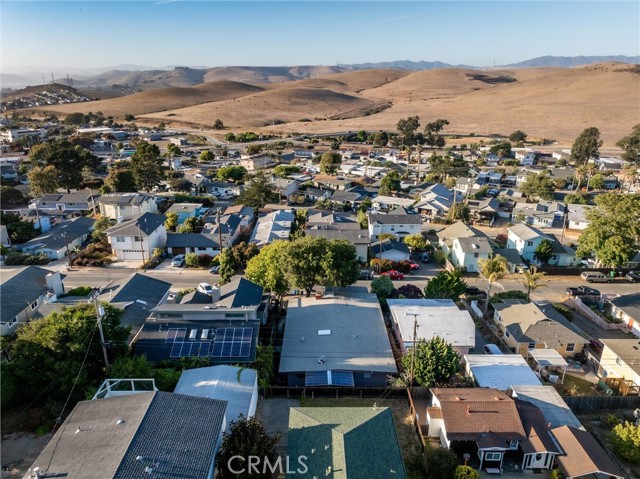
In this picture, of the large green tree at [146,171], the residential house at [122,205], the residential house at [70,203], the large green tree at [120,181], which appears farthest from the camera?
the large green tree at [146,171]

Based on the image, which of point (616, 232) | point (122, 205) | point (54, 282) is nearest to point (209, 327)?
point (54, 282)

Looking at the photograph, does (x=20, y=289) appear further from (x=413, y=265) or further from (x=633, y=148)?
(x=633, y=148)

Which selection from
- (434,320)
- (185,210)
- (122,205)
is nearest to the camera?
(434,320)

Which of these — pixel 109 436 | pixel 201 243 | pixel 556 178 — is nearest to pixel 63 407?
pixel 109 436

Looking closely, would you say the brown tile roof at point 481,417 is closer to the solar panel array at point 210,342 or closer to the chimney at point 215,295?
the solar panel array at point 210,342

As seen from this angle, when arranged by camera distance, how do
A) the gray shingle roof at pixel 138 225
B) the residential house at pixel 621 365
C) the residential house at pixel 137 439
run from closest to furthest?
1. the residential house at pixel 137 439
2. the residential house at pixel 621 365
3. the gray shingle roof at pixel 138 225

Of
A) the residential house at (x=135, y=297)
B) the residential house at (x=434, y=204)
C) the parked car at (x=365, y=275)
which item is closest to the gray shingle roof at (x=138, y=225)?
the residential house at (x=135, y=297)

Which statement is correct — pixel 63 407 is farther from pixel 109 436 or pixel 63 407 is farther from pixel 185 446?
pixel 185 446
